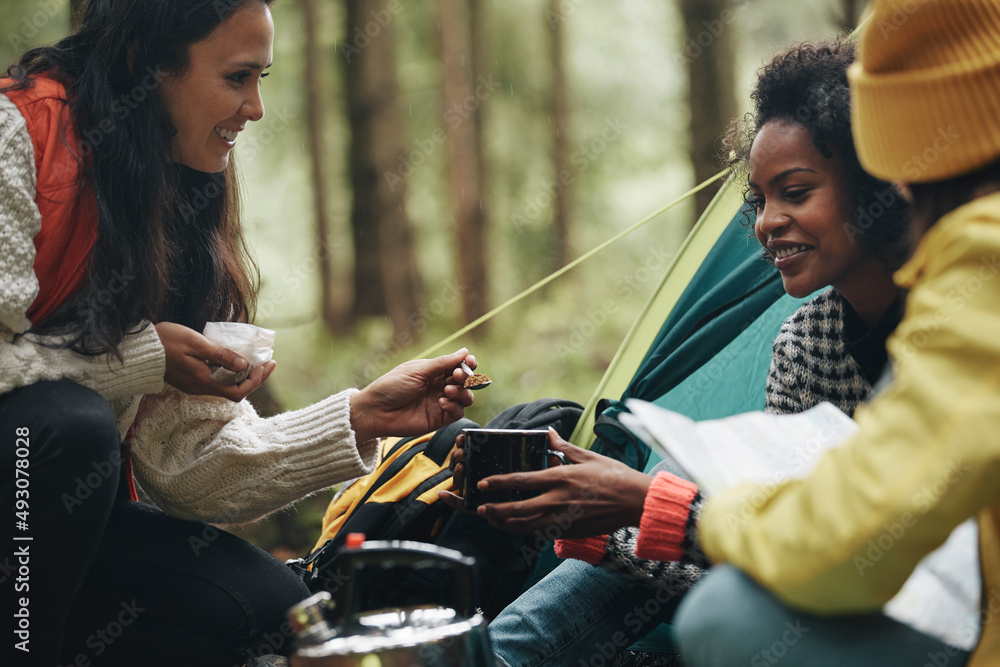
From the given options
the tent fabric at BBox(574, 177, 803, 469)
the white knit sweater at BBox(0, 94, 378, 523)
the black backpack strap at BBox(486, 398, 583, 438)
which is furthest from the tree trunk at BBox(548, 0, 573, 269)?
the white knit sweater at BBox(0, 94, 378, 523)

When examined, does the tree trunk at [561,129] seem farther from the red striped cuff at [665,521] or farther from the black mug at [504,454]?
the red striped cuff at [665,521]

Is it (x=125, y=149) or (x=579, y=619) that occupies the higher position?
(x=125, y=149)

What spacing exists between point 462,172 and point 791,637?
8.30m

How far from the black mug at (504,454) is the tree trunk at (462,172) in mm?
7311

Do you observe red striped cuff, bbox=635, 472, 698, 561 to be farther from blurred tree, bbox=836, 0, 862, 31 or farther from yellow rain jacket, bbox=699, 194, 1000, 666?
blurred tree, bbox=836, 0, 862, 31

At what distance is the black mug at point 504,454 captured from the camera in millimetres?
1579

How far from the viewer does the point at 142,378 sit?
161cm

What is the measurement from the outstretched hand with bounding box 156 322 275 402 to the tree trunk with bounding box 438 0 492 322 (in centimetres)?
720

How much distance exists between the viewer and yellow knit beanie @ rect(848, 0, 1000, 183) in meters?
0.95

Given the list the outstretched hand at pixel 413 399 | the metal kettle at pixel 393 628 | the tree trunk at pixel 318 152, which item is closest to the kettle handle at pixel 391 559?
the metal kettle at pixel 393 628

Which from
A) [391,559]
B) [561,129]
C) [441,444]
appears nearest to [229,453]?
[441,444]

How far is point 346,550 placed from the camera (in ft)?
3.42

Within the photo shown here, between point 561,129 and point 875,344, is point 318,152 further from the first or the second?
point 875,344

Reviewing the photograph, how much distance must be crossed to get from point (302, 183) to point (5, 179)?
11874 mm
